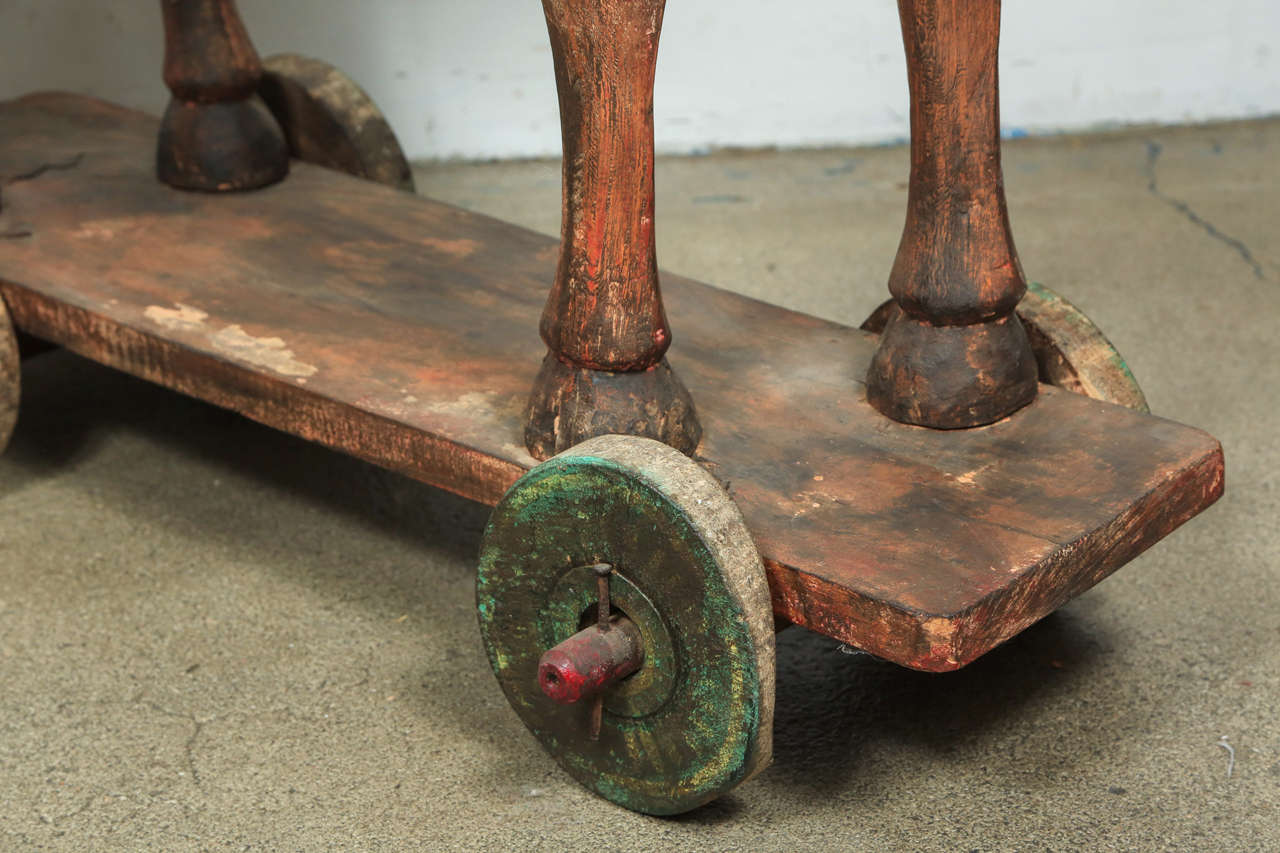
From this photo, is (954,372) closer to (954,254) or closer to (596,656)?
(954,254)

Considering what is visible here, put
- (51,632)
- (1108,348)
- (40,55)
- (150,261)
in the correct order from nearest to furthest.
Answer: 1. (1108,348)
2. (51,632)
3. (150,261)
4. (40,55)

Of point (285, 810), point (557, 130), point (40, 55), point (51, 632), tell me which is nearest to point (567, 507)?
point (285, 810)

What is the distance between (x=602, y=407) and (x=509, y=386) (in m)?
0.24

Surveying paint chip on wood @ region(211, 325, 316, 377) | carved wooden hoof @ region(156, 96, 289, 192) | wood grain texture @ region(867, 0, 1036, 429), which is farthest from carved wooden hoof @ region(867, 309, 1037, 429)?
carved wooden hoof @ region(156, 96, 289, 192)

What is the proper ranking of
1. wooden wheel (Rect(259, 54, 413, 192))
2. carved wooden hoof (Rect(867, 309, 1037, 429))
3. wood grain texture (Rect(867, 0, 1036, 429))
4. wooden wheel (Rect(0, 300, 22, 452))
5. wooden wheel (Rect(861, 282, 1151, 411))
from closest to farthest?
wood grain texture (Rect(867, 0, 1036, 429)) < carved wooden hoof (Rect(867, 309, 1037, 429)) < wooden wheel (Rect(861, 282, 1151, 411)) < wooden wheel (Rect(0, 300, 22, 452)) < wooden wheel (Rect(259, 54, 413, 192))

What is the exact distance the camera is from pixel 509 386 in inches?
73.1

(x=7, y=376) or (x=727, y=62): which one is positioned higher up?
(x=727, y=62)

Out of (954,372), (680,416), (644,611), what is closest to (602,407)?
(680,416)

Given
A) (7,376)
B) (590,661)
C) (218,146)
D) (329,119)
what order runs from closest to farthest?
(590,661) < (7,376) < (218,146) < (329,119)

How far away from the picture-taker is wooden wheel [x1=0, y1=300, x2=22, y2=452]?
2.10 metres

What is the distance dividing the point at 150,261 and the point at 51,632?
19.2 inches

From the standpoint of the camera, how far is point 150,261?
7.13 feet

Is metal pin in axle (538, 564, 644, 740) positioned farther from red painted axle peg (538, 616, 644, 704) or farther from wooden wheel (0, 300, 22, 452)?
wooden wheel (0, 300, 22, 452)

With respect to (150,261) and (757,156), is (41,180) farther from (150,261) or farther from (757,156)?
(757,156)
